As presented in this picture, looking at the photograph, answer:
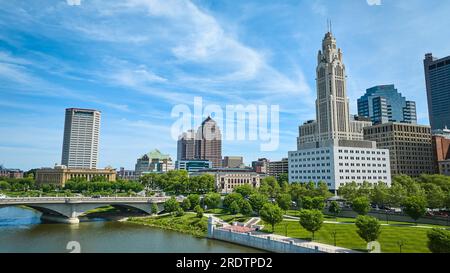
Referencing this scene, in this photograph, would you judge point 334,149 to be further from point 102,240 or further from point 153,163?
point 153,163

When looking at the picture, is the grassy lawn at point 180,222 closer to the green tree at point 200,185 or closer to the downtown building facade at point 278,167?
the green tree at point 200,185

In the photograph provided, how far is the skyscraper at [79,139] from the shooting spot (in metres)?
158

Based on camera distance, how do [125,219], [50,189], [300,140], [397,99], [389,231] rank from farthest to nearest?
[397,99] < [300,140] < [50,189] < [125,219] < [389,231]

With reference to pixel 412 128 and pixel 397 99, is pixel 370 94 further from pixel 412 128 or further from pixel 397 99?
pixel 412 128

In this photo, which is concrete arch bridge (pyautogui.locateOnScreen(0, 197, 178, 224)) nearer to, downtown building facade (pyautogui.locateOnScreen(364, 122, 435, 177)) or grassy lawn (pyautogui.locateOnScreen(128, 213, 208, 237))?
grassy lawn (pyautogui.locateOnScreen(128, 213, 208, 237))

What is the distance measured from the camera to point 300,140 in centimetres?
12056

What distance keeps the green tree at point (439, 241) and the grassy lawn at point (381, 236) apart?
391 cm

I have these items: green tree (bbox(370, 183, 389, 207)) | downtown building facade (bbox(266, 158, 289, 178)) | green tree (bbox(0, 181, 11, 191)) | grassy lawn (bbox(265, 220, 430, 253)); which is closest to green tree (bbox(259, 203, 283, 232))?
grassy lawn (bbox(265, 220, 430, 253))

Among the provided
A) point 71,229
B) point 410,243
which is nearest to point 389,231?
point 410,243

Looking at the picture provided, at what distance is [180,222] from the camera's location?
44.6 meters

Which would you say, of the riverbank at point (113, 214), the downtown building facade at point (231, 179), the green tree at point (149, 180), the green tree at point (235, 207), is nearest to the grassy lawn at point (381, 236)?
the green tree at point (235, 207)

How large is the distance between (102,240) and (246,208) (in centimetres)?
1841
